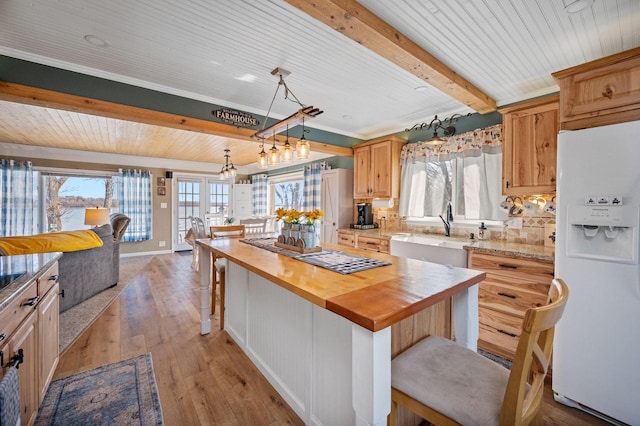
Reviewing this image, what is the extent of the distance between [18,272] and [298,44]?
2127 mm

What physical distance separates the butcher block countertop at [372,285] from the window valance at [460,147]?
6.78 ft

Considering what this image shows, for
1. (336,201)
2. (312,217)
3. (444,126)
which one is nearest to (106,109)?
(312,217)

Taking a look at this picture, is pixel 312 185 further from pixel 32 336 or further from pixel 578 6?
pixel 32 336

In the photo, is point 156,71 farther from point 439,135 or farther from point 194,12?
point 439,135

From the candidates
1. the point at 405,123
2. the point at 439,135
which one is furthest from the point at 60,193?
the point at 439,135

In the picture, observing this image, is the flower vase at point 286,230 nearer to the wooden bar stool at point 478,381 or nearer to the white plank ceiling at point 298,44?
the wooden bar stool at point 478,381

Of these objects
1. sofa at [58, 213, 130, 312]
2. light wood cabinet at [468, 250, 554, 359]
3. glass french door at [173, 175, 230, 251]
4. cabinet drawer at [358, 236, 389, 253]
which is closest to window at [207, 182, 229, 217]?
glass french door at [173, 175, 230, 251]

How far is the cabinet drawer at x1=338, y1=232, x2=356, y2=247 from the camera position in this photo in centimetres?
381

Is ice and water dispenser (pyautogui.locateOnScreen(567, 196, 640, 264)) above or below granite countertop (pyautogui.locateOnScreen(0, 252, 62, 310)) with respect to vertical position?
above

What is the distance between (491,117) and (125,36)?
11.3ft

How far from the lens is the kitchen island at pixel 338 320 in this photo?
89cm

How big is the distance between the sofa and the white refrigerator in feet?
14.6

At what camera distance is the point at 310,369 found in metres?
1.48

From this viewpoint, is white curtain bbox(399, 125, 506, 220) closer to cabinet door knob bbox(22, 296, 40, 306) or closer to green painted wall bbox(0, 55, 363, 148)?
green painted wall bbox(0, 55, 363, 148)
